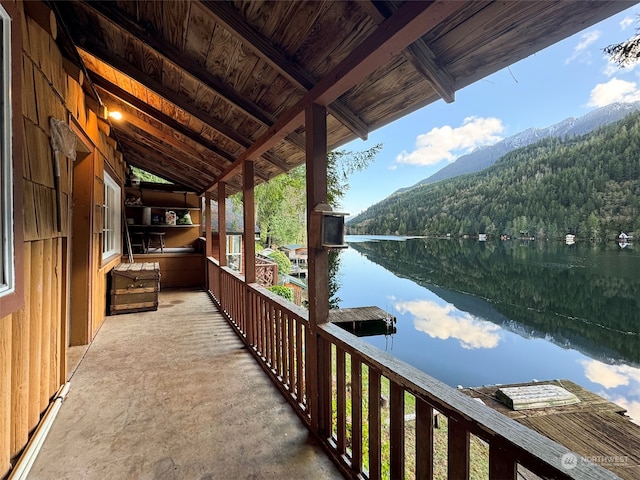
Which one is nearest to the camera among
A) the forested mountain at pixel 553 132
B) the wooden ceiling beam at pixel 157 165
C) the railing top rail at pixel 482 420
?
the railing top rail at pixel 482 420

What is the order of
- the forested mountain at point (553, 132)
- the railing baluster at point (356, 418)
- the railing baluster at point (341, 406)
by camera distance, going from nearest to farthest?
the railing baluster at point (356, 418) < the railing baluster at point (341, 406) < the forested mountain at point (553, 132)

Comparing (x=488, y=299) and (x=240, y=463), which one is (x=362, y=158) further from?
(x=488, y=299)

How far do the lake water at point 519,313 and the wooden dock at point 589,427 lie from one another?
3898mm

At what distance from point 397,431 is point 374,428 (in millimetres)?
209

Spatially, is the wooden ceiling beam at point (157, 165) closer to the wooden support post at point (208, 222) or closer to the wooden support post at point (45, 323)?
the wooden support post at point (208, 222)

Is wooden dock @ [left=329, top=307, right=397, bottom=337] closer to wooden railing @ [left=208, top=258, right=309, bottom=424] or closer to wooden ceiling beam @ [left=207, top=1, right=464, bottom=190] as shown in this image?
wooden railing @ [left=208, top=258, right=309, bottom=424]

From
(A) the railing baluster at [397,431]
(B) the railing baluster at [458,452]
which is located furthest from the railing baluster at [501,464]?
(A) the railing baluster at [397,431]

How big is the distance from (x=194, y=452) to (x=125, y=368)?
5.56 feet

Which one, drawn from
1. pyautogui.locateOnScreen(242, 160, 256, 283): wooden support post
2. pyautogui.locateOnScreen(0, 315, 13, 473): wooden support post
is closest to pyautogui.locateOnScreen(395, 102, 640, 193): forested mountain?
pyautogui.locateOnScreen(242, 160, 256, 283): wooden support post

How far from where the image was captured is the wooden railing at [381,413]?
83 centimetres

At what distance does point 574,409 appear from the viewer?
629cm

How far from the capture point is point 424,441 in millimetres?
1199

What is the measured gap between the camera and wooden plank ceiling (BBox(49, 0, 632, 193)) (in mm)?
1105

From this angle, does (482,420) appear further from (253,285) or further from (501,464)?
(253,285)
